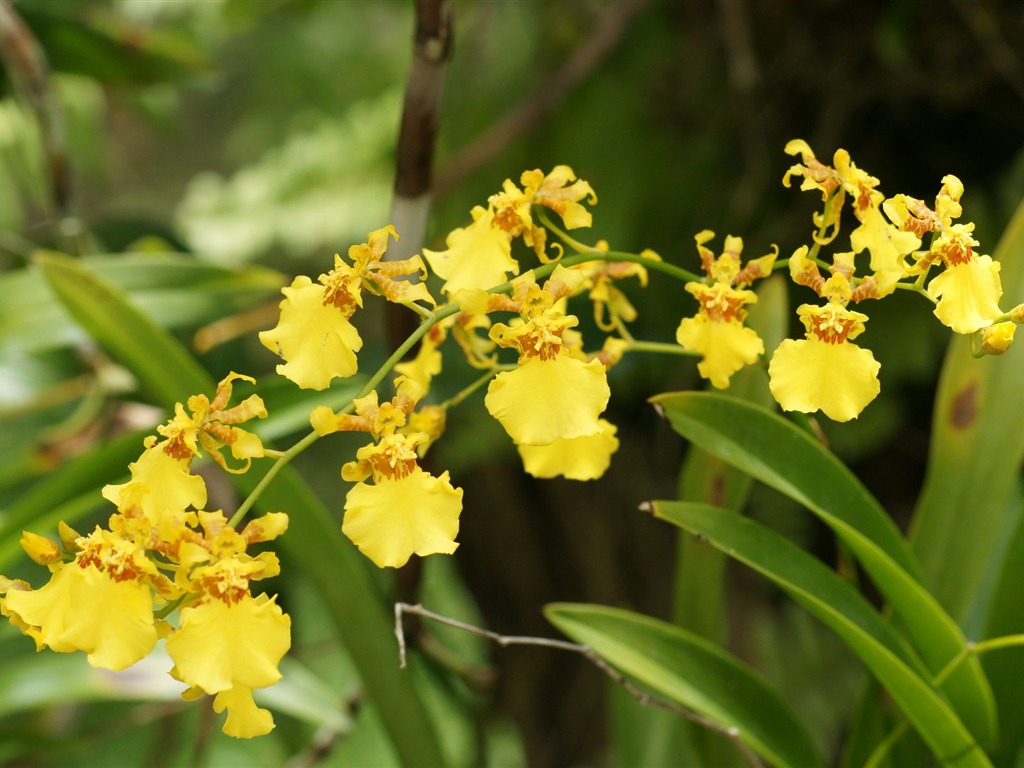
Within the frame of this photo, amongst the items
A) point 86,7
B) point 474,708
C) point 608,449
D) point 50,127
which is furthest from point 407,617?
point 86,7

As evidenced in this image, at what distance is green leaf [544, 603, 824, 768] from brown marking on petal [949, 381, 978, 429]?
19cm

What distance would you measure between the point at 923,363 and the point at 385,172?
2.33 ft

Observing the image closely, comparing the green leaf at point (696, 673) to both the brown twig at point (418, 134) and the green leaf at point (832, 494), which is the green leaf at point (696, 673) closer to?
the green leaf at point (832, 494)

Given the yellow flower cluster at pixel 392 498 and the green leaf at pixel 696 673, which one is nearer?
the yellow flower cluster at pixel 392 498

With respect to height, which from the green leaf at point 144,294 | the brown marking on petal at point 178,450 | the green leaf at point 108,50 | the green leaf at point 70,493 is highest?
the green leaf at point 108,50

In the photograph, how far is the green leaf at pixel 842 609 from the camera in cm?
44

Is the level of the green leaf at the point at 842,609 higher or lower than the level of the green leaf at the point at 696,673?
higher

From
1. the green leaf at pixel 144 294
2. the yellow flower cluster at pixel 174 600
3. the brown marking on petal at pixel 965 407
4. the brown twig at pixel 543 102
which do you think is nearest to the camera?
the yellow flower cluster at pixel 174 600

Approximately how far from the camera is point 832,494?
0.47 m

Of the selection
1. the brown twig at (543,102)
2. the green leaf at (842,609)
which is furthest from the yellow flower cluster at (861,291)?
the brown twig at (543,102)

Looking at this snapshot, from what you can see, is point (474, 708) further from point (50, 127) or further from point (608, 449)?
point (50, 127)

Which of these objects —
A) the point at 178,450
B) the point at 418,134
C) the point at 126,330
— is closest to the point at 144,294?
the point at 126,330

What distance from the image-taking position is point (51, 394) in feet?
2.91

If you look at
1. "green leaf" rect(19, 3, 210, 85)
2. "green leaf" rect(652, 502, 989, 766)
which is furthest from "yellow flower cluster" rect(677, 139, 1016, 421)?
"green leaf" rect(19, 3, 210, 85)
